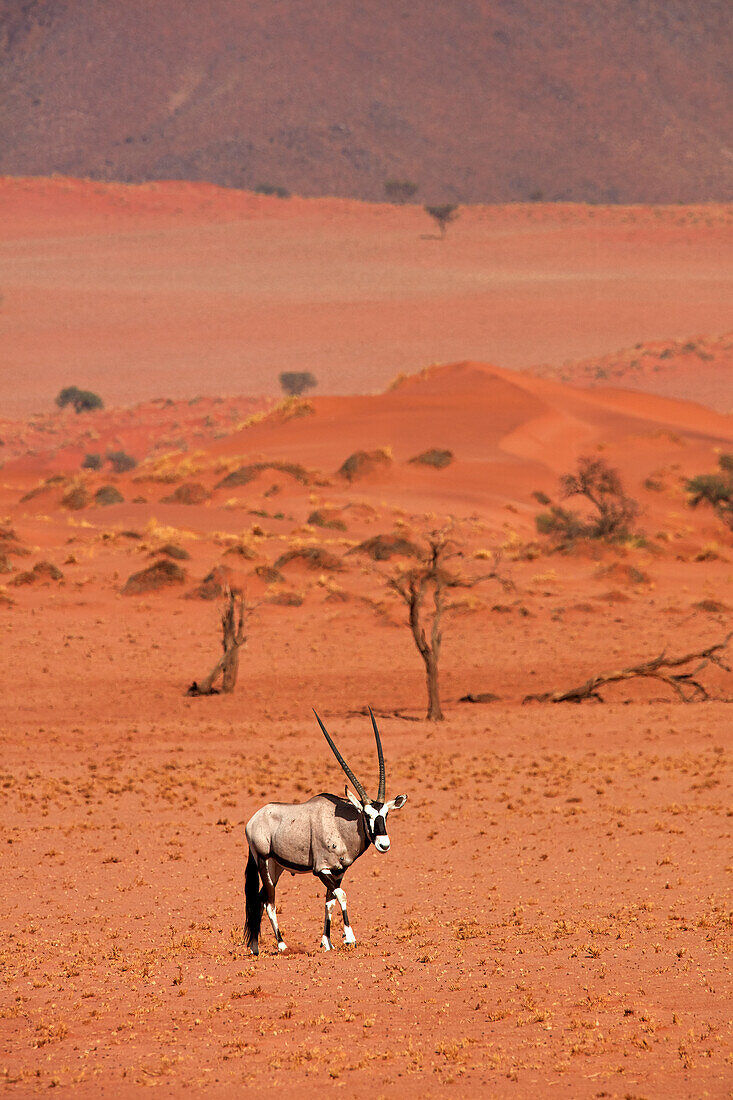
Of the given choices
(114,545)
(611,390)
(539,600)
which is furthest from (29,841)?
(611,390)

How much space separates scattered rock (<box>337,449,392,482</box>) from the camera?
47781mm

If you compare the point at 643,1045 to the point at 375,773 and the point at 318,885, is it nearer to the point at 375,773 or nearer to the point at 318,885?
the point at 318,885

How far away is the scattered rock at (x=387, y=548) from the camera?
36.8 m

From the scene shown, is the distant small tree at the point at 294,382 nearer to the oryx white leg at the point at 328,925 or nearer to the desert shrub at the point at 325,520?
the desert shrub at the point at 325,520

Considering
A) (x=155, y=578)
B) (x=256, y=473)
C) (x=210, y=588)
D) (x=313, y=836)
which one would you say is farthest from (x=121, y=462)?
(x=313, y=836)

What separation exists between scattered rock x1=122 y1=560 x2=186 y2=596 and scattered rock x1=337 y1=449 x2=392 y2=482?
13.6 m

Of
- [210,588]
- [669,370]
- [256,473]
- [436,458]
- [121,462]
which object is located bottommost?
[210,588]

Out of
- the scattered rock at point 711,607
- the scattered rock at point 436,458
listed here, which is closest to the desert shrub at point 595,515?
the scattered rock at point 436,458

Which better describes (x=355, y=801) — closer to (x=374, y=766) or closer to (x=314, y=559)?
(x=374, y=766)

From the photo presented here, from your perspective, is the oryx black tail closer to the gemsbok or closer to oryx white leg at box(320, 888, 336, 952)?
the gemsbok

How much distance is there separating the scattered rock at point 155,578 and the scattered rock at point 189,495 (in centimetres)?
1125

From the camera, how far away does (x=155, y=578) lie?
114 feet

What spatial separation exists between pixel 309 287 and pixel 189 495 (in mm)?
79447

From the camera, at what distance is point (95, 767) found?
18.6 m
